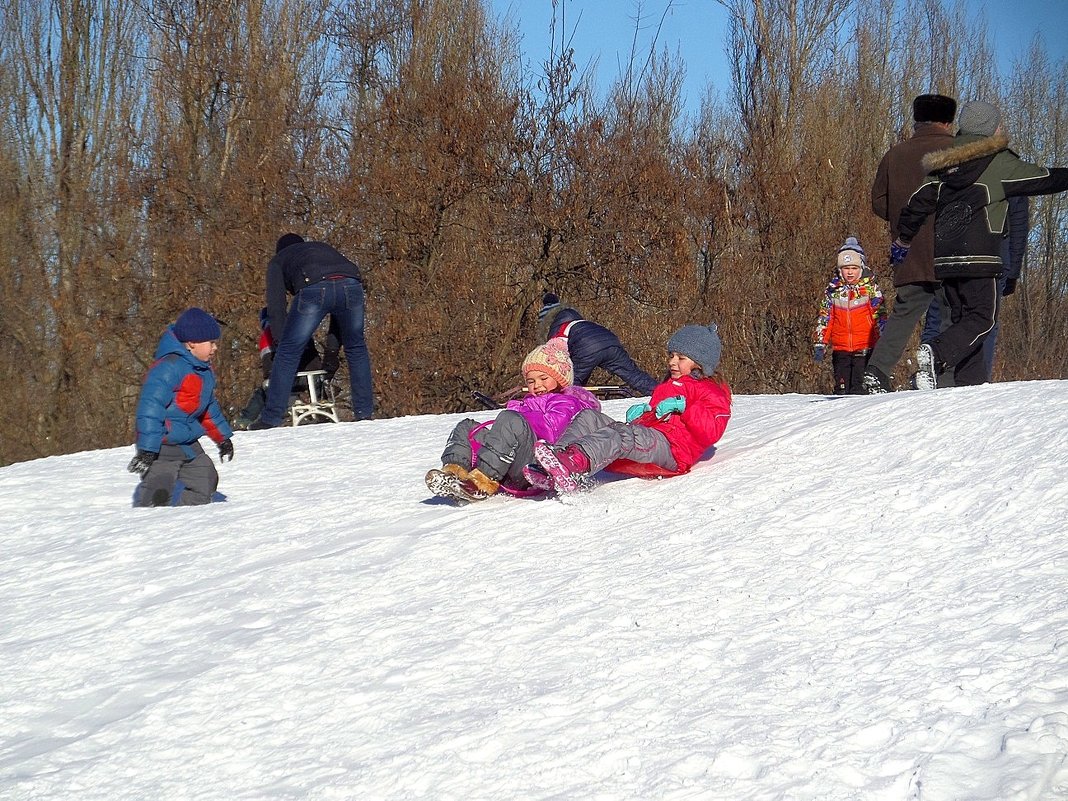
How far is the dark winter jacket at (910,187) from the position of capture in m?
7.26

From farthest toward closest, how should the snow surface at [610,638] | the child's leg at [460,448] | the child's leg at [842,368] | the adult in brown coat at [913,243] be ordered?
the child's leg at [842,368] < the adult in brown coat at [913,243] < the child's leg at [460,448] < the snow surface at [610,638]

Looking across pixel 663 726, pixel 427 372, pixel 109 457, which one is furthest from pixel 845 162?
pixel 663 726

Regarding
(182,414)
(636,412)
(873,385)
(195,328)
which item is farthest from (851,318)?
(182,414)

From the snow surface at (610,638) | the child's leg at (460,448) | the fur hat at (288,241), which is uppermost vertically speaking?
the fur hat at (288,241)

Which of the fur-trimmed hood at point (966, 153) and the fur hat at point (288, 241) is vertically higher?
the fur-trimmed hood at point (966, 153)

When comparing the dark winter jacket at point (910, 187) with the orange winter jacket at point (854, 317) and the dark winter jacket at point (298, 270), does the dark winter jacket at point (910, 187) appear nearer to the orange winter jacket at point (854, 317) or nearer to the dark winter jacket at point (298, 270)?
the orange winter jacket at point (854, 317)

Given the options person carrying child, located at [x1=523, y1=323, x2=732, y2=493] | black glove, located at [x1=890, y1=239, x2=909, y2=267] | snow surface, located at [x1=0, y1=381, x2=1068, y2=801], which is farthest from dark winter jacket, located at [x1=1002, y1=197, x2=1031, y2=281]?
person carrying child, located at [x1=523, y1=323, x2=732, y2=493]

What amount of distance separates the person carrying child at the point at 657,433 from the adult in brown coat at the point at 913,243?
2106 millimetres

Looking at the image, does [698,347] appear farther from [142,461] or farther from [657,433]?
[142,461]

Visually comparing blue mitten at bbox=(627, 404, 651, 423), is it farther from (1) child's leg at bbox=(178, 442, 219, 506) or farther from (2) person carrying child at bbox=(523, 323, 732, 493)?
(1) child's leg at bbox=(178, 442, 219, 506)

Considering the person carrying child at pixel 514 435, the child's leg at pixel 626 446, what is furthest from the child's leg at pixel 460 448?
the child's leg at pixel 626 446

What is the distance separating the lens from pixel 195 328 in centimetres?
664

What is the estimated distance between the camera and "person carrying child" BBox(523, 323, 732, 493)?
5.13 meters

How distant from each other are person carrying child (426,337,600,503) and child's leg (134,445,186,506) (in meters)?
1.93
